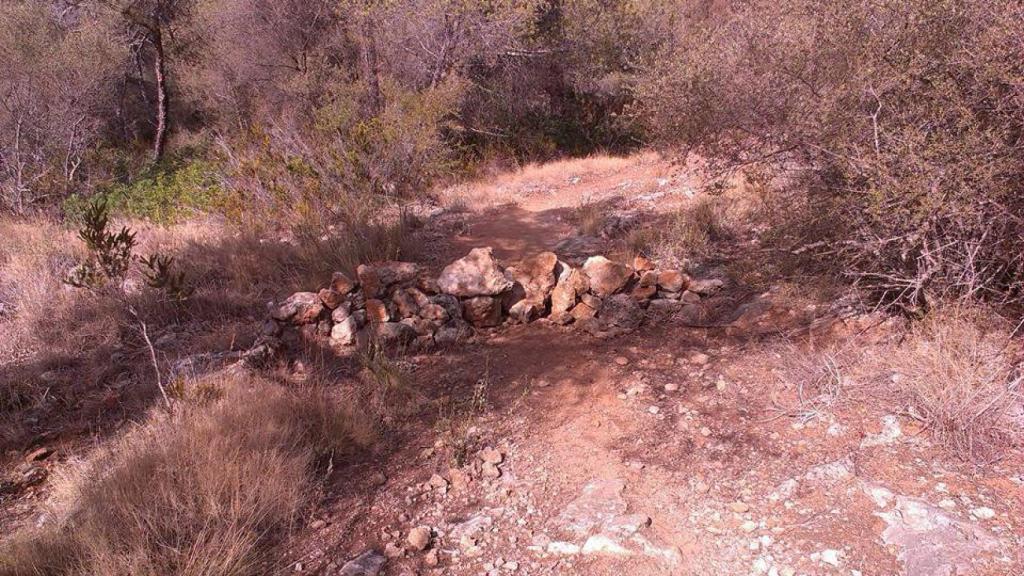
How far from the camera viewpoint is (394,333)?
14.3ft

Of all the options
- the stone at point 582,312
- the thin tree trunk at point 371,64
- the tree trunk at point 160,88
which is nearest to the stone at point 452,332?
the stone at point 582,312

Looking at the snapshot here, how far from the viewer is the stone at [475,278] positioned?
4.65 meters

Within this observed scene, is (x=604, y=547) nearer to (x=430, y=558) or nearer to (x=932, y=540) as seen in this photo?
(x=430, y=558)

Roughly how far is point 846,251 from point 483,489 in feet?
9.63

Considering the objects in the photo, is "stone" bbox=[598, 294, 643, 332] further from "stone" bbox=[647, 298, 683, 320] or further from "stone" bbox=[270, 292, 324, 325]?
"stone" bbox=[270, 292, 324, 325]

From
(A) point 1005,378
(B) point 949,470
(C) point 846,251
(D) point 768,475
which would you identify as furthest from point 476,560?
(C) point 846,251

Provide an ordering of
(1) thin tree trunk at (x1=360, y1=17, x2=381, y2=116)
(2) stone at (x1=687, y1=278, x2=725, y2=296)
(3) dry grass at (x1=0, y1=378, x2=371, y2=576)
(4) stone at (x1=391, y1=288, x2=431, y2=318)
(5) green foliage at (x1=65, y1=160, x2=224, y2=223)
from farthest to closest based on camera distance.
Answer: (1) thin tree trunk at (x1=360, y1=17, x2=381, y2=116) < (5) green foliage at (x1=65, y1=160, x2=224, y2=223) < (2) stone at (x1=687, y1=278, x2=725, y2=296) < (4) stone at (x1=391, y1=288, x2=431, y2=318) < (3) dry grass at (x1=0, y1=378, x2=371, y2=576)

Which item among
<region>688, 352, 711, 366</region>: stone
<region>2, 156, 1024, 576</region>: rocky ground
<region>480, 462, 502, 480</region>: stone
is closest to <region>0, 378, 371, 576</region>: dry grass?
<region>2, 156, 1024, 576</region>: rocky ground

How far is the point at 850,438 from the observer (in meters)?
2.82

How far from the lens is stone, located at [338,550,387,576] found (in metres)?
2.30

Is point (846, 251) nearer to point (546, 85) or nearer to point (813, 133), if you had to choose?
point (813, 133)

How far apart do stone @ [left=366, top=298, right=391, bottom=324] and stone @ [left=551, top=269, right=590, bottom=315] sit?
1287 millimetres

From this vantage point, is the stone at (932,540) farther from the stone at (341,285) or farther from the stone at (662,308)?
the stone at (341,285)

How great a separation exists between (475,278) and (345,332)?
106 centimetres
